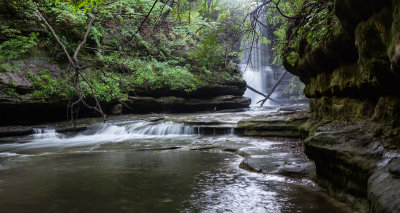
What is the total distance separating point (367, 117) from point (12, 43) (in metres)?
13.5

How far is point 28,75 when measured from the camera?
40.4 feet

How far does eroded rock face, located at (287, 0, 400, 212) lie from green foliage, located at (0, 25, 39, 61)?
11970 mm

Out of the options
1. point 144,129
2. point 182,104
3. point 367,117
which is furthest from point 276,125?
point 182,104

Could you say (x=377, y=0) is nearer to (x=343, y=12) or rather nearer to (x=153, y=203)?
(x=343, y=12)

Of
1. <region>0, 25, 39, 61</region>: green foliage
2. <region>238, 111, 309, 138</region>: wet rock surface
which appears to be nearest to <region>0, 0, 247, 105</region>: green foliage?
<region>0, 25, 39, 61</region>: green foliage

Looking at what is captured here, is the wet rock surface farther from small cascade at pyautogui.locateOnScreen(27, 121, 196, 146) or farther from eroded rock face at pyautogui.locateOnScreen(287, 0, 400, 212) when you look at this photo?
eroded rock face at pyautogui.locateOnScreen(287, 0, 400, 212)

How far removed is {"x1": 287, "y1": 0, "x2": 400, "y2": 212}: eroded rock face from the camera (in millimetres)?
2439

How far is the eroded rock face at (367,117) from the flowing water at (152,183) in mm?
426

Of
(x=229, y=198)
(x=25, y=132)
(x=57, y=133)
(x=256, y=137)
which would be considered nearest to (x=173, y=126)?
(x=256, y=137)

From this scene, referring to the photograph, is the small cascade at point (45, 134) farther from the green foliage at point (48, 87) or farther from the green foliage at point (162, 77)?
the green foliage at point (162, 77)

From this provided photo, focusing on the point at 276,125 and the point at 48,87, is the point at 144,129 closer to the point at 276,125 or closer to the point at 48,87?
the point at 48,87

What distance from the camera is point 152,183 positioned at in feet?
14.2

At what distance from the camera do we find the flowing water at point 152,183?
329 cm

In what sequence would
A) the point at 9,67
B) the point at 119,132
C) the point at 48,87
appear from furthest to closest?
the point at 48,87
the point at 119,132
the point at 9,67
